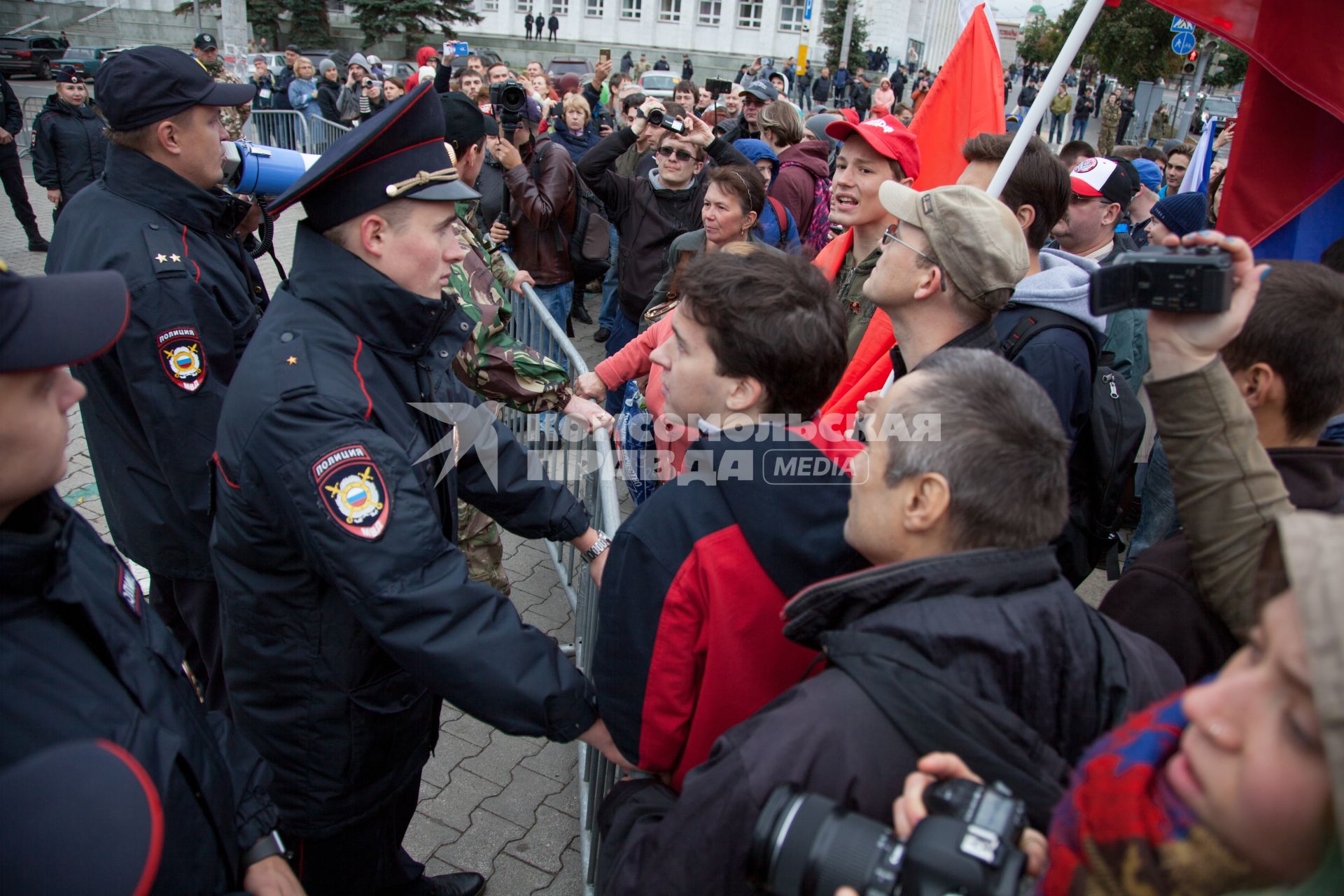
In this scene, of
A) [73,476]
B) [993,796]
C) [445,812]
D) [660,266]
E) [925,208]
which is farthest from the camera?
[660,266]

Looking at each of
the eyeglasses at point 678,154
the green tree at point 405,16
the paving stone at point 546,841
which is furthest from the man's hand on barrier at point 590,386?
the green tree at point 405,16

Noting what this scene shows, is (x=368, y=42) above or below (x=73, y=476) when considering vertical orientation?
above

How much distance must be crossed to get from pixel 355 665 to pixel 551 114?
12.0 meters

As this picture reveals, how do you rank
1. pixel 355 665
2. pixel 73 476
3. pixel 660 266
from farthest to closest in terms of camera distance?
1. pixel 660 266
2. pixel 73 476
3. pixel 355 665

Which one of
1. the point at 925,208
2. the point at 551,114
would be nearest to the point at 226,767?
the point at 925,208

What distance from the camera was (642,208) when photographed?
5805 mm

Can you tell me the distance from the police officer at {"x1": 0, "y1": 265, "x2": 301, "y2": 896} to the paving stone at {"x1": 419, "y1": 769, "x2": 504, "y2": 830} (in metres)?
1.55

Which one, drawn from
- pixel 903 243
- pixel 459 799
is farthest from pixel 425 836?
pixel 903 243

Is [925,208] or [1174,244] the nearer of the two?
[1174,244]

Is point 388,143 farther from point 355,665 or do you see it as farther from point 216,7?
point 216,7

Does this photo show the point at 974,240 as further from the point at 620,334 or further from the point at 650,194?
the point at 620,334

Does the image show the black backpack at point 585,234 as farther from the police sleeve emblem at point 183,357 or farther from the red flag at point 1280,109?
the red flag at point 1280,109

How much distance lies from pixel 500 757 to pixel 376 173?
93.1 inches

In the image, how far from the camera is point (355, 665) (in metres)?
2.01
